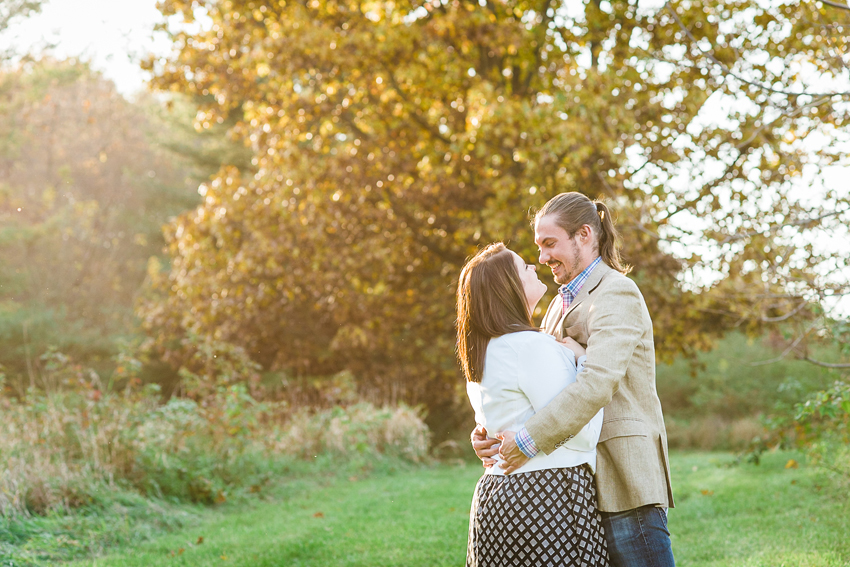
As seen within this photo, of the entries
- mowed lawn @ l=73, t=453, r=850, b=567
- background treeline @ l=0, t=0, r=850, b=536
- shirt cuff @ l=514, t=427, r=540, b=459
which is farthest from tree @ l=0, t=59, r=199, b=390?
shirt cuff @ l=514, t=427, r=540, b=459

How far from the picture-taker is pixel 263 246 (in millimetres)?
10773

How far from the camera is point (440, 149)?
1068 centimetres

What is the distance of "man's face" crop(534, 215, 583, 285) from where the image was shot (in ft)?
9.27

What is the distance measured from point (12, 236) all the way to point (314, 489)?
15.4m

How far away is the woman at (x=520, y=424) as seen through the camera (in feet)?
8.02

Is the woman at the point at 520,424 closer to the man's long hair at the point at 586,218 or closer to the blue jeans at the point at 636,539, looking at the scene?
the blue jeans at the point at 636,539

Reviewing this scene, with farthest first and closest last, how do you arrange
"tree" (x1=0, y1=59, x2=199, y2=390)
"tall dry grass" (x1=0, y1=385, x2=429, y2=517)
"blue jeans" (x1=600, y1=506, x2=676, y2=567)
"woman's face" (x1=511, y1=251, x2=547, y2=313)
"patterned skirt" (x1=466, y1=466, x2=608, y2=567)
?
"tree" (x1=0, y1=59, x2=199, y2=390) → "tall dry grass" (x1=0, y1=385, x2=429, y2=517) → "woman's face" (x1=511, y1=251, x2=547, y2=313) → "blue jeans" (x1=600, y1=506, x2=676, y2=567) → "patterned skirt" (x1=466, y1=466, x2=608, y2=567)

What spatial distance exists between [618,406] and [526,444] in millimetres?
402

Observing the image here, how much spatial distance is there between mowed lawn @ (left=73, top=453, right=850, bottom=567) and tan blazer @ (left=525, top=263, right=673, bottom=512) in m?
2.38

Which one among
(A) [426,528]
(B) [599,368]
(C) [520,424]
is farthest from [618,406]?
(A) [426,528]

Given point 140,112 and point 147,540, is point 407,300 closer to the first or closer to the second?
point 147,540

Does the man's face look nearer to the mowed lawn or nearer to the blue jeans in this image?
the blue jeans

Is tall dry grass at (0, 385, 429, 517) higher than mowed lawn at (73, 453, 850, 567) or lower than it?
higher

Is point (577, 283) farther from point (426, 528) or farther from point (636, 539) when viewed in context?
point (426, 528)
